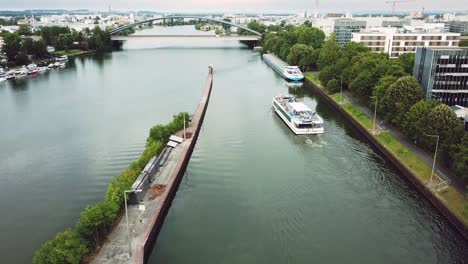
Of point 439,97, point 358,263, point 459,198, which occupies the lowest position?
point 358,263

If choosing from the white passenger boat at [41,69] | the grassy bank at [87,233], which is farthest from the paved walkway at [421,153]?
the white passenger boat at [41,69]

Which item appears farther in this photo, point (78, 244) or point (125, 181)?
point (125, 181)

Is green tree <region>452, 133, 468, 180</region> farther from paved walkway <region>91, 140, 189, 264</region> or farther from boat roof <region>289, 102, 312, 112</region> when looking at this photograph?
paved walkway <region>91, 140, 189, 264</region>

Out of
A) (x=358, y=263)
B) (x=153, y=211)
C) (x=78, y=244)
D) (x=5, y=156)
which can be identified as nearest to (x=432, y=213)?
(x=358, y=263)

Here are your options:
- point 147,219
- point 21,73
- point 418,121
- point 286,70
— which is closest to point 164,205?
point 147,219

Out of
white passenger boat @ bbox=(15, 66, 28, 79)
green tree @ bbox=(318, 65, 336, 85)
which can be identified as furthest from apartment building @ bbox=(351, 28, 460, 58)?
white passenger boat @ bbox=(15, 66, 28, 79)

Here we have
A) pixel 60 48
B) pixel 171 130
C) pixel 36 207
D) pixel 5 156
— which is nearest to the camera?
pixel 36 207

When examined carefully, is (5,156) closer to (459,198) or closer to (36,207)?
(36,207)
